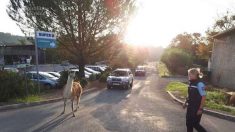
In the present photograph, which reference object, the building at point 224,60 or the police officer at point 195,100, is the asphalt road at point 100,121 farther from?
the building at point 224,60

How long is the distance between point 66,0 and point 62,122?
2207cm

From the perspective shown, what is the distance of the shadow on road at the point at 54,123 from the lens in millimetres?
11320

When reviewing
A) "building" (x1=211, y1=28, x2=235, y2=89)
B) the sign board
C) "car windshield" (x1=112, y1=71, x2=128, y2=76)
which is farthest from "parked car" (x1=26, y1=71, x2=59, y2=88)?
"building" (x1=211, y1=28, x2=235, y2=89)

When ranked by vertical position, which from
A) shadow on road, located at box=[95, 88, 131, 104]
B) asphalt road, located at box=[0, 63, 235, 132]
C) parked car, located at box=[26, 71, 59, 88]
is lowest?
shadow on road, located at box=[95, 88, 131, 104]

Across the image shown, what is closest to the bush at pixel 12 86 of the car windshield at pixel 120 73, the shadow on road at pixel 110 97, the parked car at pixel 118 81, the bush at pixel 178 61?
the shadow on road at pixel 110 97

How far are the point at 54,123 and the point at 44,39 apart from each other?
10655mm

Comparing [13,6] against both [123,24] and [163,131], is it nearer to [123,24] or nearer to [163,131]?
[123,24]

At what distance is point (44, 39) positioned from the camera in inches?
881

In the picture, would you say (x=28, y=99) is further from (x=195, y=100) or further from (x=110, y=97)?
(x=195, y=100)

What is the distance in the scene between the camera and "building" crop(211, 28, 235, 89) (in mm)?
34469

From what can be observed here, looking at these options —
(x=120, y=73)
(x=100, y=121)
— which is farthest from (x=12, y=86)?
(x=120, y=73)

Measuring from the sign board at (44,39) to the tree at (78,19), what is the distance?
11131mm

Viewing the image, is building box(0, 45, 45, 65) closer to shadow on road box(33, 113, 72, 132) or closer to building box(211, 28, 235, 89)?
building box(211, 28, 235, 89)

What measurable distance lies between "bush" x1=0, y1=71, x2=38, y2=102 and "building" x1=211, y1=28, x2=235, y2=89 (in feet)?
60.4
